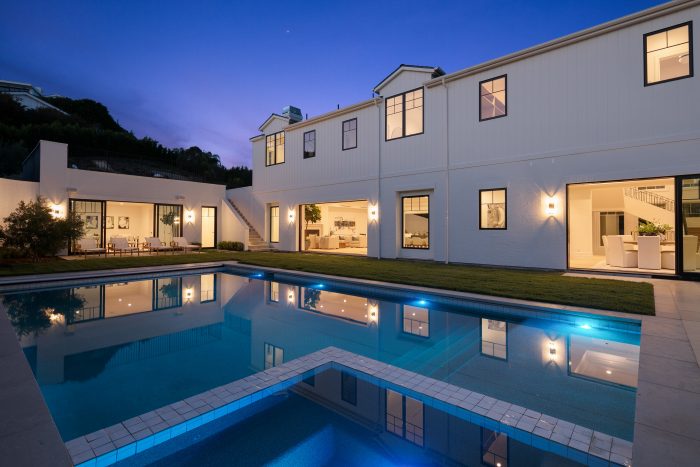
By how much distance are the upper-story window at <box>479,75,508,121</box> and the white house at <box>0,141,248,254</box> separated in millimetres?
11882

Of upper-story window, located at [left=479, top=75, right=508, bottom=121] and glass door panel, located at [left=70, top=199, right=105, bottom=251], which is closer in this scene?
upper-story window, located at [left=479, top=75, right=508, bottom=121]

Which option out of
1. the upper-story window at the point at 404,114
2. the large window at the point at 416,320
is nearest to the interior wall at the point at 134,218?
the upper-story window at the point at 404,114

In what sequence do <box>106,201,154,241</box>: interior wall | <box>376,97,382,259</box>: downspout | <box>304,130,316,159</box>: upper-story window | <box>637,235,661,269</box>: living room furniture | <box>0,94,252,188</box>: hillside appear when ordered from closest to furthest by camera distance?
<box>637,235,661,269</box>: living room furniture < <box>376,97,382,259</box>: downspout < <box>304,130,316,159</box>: upper-story window < <box>0,94,252,188</box>: hillside < <box>106,201,154,241</box>: interior wall

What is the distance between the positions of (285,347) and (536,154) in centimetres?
890

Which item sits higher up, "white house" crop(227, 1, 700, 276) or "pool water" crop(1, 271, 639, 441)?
"white house" crop(227, 1, 700, 276)

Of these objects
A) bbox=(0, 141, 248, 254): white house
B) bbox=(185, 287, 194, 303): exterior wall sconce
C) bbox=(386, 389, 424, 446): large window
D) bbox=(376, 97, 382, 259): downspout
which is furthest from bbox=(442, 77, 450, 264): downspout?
bbox=(0, 141, 248, 254): white house

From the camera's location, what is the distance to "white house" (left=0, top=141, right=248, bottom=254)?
14.2 m

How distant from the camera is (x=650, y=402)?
2.83 m

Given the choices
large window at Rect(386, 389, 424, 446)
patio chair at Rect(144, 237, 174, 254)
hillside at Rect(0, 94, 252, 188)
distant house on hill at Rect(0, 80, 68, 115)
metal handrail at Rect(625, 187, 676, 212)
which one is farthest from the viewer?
distant house on hill at Rect(0, 80, 68, 115)

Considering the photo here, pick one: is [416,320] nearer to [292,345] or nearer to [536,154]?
[292,345]

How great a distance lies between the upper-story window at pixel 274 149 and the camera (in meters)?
18.1

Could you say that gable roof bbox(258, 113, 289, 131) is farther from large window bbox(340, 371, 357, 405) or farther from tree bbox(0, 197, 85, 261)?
large window bbox(340, 371, 357, 405)

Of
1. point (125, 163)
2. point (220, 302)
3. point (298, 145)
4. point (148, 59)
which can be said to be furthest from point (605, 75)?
point (148, 59)

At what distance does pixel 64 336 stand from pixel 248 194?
48.8 ft
